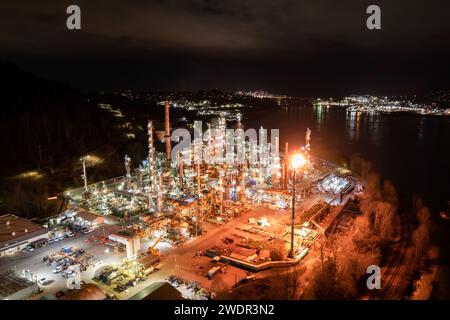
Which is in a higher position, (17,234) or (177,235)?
(17,234)

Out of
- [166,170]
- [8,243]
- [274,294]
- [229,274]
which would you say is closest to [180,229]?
[229,274]

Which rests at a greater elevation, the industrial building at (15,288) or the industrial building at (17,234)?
the industrial building at (17,234)

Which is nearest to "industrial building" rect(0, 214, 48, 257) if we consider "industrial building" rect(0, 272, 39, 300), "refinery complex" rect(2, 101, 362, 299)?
"refinery complex" rect(2, 101, 362, 299)

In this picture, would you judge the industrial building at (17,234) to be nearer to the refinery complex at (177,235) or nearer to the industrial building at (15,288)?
the refinery complex at (177,235)

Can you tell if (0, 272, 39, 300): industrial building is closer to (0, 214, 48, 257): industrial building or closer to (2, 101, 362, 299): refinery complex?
(2, 101, 362, 299): refinery complex

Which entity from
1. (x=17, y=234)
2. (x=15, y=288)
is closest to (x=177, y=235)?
(x=15, y=288)

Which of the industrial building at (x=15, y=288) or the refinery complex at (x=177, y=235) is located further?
the refinery complex at (x=177, y=235)

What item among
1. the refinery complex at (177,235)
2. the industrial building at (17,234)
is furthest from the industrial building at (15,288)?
the industrial building at (17,234)

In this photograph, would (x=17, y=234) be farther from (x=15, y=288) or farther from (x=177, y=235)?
(x=177, y=235)

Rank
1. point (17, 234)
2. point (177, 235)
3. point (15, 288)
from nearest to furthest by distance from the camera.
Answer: point (15, 288) < point (17, 234) < point (177, 235)
